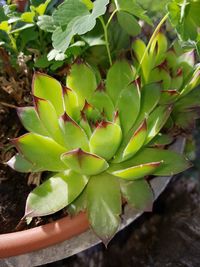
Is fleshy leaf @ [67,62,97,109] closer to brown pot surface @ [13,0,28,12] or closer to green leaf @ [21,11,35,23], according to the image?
green leaf @ [21,11,35,23]

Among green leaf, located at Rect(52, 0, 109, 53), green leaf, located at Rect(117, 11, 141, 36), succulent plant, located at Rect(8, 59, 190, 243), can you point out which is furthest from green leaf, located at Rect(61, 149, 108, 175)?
green leaf, located at Rect(117, 11, 141, 36)

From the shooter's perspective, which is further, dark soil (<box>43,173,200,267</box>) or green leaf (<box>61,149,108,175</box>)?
dark soil (<box>43,173,200,267</box>)

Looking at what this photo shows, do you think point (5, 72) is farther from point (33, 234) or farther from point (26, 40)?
point (33, 234)

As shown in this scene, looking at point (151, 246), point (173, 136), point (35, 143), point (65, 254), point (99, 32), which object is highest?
point (99, 32)

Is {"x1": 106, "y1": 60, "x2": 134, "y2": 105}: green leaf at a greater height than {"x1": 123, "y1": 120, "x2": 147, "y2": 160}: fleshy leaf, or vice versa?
{"x1": 106, "y1": 60, "x2": 134, "y2": 105}: green leaf

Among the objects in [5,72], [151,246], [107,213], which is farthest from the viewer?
[151,246]

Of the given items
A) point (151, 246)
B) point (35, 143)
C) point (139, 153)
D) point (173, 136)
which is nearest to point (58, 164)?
point (35, 143)

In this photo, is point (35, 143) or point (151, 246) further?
point (151, 246)

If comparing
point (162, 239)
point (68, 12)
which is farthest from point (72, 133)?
point (162, 239)
